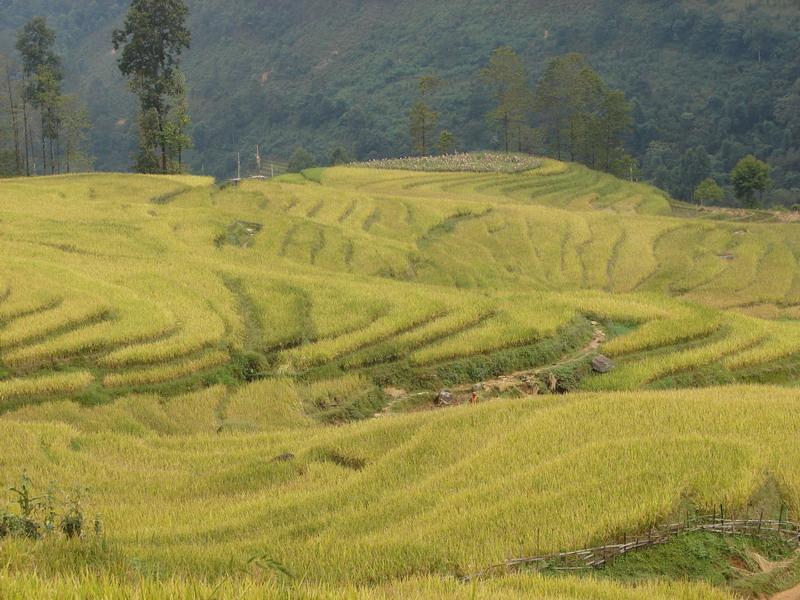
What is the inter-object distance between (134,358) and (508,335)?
257 inches

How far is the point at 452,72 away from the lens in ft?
342

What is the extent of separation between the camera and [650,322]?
16.5 metres

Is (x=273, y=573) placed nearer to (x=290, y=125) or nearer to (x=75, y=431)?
(x=75, y=431)

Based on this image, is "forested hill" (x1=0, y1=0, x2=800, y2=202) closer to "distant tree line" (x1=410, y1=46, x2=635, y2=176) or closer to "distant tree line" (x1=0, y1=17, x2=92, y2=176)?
"distant tree line" (x1=410, y1=46, x2=635, y2=176)

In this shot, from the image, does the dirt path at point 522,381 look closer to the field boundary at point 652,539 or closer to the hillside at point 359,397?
the hillside at point 359,397

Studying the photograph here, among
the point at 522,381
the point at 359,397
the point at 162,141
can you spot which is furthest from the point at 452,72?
the point at 359,397

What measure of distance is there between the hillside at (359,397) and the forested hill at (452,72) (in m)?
52.2

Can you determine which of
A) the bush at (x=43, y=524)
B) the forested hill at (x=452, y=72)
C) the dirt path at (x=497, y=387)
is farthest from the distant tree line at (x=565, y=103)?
the bush at (x=43, y=524)

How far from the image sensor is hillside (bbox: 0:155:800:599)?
6000mm

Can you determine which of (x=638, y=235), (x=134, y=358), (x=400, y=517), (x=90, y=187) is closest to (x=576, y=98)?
(x=638, y=235)

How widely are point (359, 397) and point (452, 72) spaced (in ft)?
315

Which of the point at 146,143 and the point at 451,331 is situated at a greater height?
the point at 146,143

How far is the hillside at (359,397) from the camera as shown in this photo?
6.00m

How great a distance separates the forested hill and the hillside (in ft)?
171
